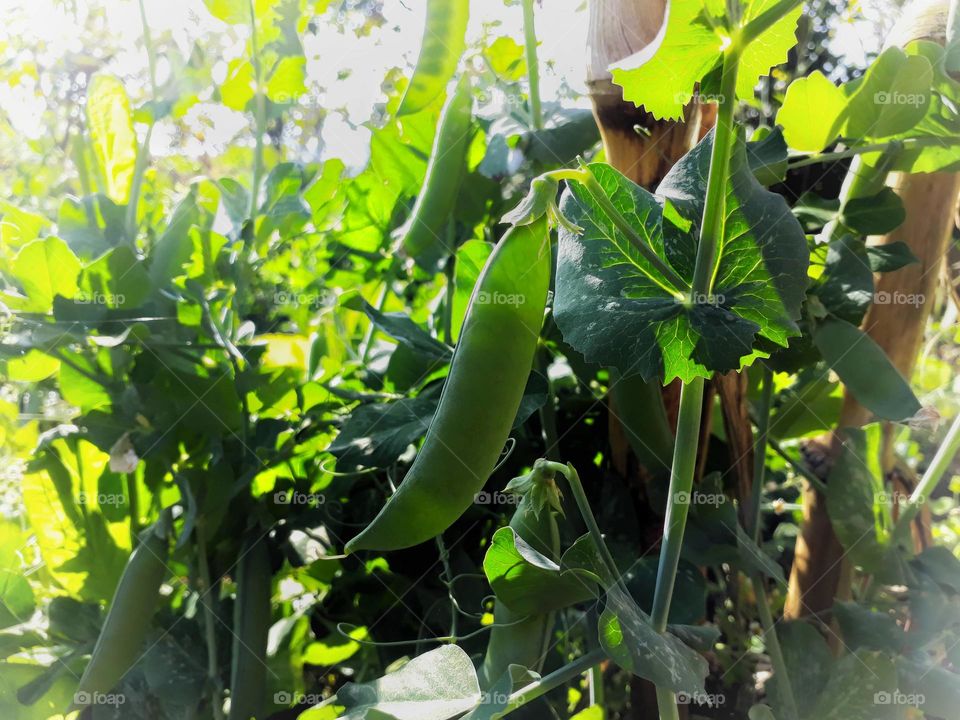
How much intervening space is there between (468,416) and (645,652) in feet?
0.47

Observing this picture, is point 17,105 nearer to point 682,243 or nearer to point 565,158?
point 565,158

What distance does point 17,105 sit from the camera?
40.6 inches

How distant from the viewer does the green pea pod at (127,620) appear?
573 millimetres

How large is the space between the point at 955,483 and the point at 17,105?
1.33m

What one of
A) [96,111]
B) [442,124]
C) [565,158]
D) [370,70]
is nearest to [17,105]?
[96,111]

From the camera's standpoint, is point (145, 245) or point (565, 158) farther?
point (145, 245)

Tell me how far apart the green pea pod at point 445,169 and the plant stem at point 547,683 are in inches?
15.7

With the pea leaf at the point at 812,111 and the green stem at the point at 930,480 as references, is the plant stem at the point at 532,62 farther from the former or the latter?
the green stem at the point at 930,480
